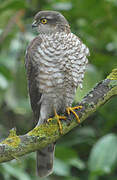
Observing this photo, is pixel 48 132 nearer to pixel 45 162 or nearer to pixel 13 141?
pixel 13 141

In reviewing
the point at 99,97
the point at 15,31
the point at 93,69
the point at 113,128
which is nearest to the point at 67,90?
the point at 99,97

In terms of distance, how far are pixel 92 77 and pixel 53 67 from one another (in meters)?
1.12

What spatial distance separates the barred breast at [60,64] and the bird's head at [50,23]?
156mm

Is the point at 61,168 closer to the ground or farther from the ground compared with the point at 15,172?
closer to the ground

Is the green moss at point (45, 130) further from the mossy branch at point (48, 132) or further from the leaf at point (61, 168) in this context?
the leaf at point (61, 168)

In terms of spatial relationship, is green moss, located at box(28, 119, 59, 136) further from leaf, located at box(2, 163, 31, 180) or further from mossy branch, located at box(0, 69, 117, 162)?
leaf, located at box(2, 163, 31, 180)

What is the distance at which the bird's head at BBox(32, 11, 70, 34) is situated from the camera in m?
4.15

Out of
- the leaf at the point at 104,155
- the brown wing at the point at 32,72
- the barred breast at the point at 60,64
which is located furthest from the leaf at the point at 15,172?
the barred breast at the point at 60,64

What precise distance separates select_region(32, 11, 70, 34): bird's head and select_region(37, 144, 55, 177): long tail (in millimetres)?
1127

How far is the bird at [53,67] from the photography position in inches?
152

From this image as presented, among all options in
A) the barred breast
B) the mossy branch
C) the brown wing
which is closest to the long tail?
the brown wing

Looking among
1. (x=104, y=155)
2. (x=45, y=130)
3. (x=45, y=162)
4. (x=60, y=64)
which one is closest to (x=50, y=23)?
(x=60, y=64)

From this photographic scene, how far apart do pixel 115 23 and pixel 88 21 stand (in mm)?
351

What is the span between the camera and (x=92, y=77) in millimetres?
4867
